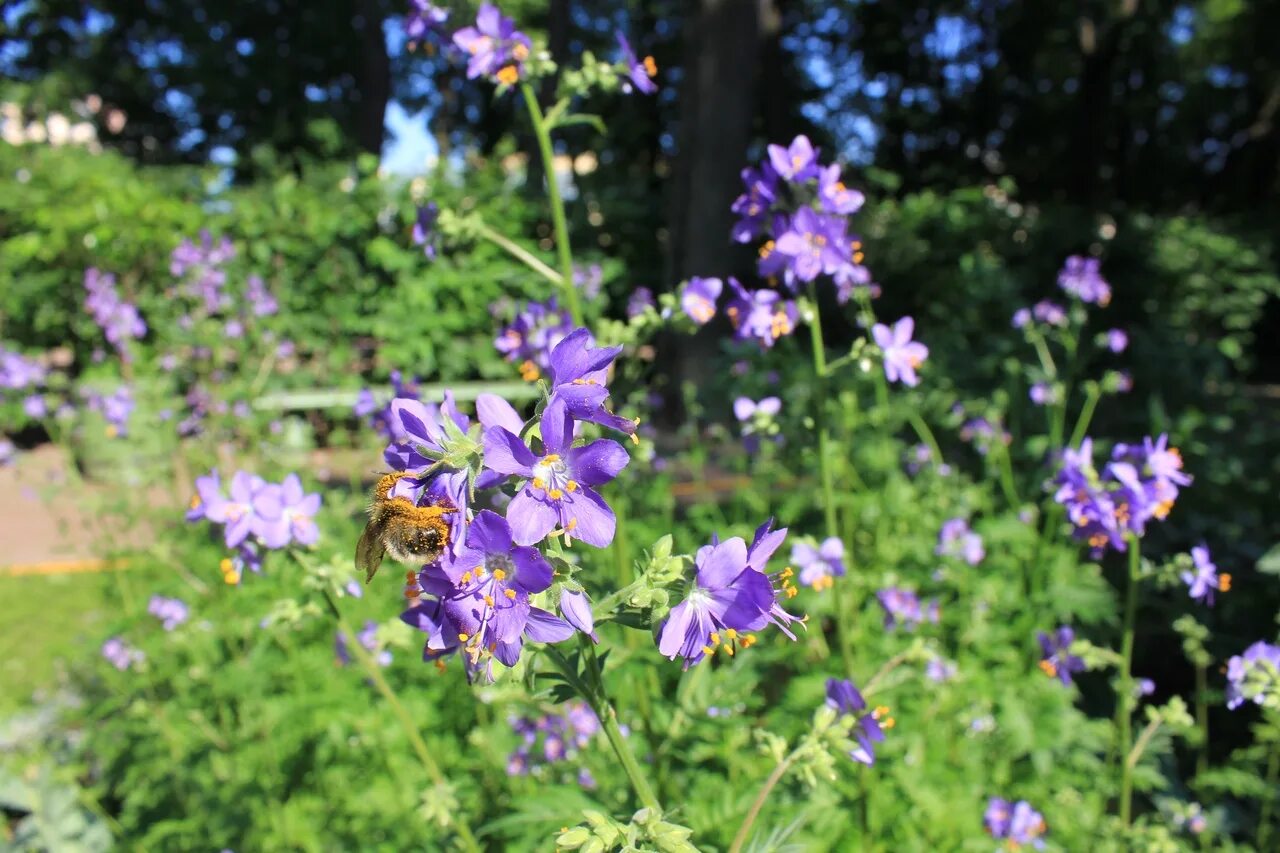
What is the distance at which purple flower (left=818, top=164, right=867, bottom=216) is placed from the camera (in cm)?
199

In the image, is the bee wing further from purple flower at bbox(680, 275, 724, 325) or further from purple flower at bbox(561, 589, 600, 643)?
purple flower at bbox(680, 275, 724, 325)

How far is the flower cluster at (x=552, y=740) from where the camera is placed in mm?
2461

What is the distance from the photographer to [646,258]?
335 inches

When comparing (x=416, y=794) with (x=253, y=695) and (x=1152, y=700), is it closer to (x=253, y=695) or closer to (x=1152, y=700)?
(x=253, y=695)

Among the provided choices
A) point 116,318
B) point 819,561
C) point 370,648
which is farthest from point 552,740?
point 116,318

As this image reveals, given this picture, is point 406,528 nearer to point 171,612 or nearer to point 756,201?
point 756,201

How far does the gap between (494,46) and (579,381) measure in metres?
1.36

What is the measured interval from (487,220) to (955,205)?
441 cm

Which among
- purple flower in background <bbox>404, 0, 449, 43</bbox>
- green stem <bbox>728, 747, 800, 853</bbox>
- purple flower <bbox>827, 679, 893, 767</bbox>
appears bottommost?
purple flower <bbox>827, 679, 893, 767</bbox>

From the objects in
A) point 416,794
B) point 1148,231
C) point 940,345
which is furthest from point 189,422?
point 1148,231

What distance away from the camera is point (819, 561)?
2.49 meters

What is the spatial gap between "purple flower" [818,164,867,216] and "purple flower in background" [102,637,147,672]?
2.90 m

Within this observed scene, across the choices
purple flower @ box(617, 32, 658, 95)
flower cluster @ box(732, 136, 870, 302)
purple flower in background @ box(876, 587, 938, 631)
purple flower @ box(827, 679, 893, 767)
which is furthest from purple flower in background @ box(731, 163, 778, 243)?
purple flower in background @ box(876, 587, 938, 631)

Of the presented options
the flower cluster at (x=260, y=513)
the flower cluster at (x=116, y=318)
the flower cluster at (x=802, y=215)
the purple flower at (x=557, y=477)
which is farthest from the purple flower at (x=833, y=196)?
the flower cluster at (x=116, y=318)
